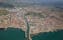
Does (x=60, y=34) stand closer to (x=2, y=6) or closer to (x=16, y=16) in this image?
(x=16, y=16)

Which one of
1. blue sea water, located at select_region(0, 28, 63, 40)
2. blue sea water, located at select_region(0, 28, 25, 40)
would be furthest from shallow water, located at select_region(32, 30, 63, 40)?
blue sea water, located at select_region(0, 28, 25, 40)

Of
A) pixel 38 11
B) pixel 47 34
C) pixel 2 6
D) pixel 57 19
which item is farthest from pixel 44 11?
pixel 2 6

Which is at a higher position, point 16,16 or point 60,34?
point 16,16

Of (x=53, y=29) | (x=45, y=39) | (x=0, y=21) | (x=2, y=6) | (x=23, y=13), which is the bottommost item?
(x=45, y=39)

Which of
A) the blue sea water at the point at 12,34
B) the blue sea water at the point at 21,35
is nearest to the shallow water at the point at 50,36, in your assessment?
the blue sea water at the point at 21,35

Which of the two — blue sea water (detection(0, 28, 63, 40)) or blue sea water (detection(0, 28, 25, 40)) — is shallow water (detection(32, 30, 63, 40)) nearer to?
blue sea water (detection(0, 28, 63, 40))

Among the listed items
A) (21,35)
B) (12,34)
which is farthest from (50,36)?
(12,34)

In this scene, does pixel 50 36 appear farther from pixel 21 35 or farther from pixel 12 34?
pixel 12 34

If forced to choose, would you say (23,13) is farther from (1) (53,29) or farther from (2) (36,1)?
(1) (53,29)

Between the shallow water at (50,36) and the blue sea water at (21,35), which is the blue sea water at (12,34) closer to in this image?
the blue sea water at (21,35)
